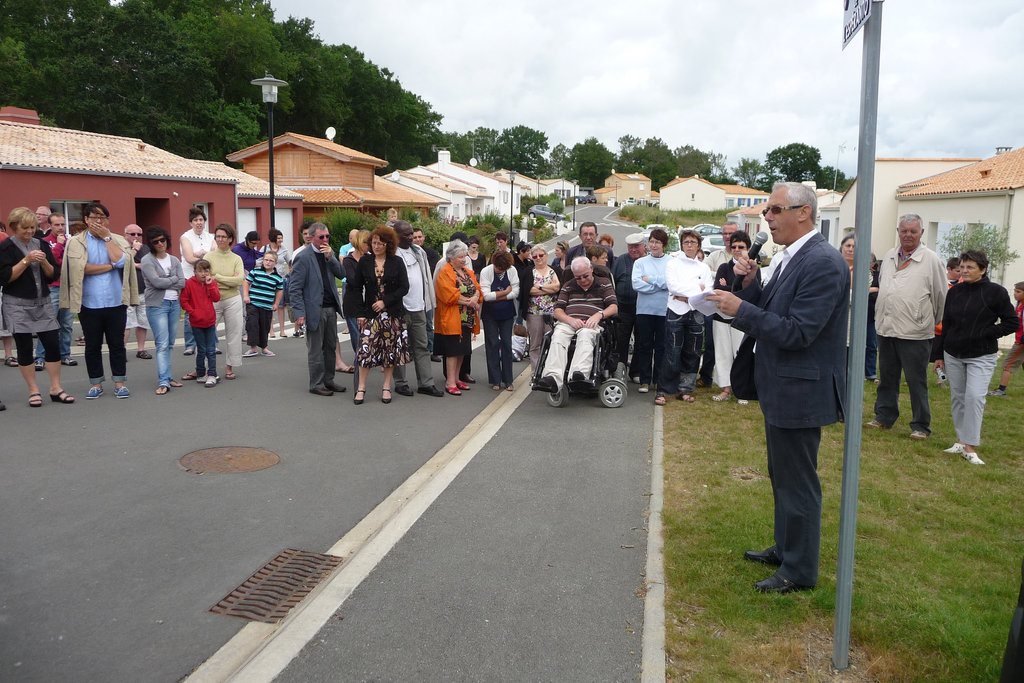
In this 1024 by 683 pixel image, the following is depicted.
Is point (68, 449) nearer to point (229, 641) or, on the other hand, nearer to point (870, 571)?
point (229, 641)

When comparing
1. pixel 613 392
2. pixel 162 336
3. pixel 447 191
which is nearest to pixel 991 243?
pixel 613 392

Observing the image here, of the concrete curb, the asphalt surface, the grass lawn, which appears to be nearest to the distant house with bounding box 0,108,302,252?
the asphalt surface

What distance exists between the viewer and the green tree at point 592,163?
161 m

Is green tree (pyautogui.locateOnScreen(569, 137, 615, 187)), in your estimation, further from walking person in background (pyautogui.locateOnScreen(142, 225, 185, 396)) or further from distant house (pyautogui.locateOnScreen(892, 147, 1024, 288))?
walking person in background (pyautogui.locateOnScreen(142, 225, 185, 396))

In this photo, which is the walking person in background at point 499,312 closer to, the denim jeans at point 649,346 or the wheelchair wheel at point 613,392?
the wheelchair wheel at point 613,392

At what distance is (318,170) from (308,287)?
3372cm

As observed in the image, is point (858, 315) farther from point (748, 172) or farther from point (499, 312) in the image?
point (748, 172)

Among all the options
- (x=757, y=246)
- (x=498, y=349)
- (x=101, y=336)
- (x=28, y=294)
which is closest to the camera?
(x=757, y=246)

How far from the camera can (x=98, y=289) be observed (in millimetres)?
8344

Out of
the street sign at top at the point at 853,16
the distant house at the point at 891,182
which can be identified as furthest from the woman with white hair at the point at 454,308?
the distant house at the point at 891,182

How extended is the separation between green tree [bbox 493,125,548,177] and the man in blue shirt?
6213 inches

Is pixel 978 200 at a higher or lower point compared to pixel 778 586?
higher

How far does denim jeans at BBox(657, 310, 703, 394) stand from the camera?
9.13 meters

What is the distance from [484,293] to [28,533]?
5814mm
